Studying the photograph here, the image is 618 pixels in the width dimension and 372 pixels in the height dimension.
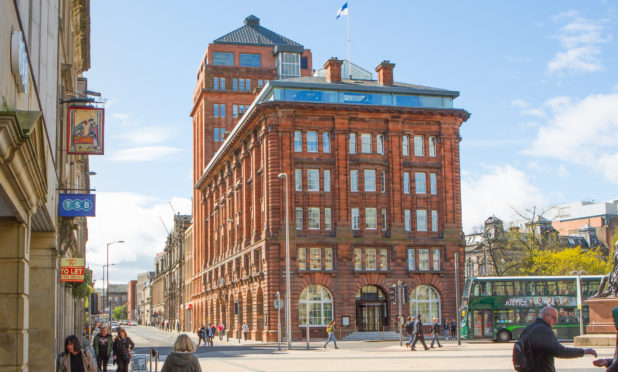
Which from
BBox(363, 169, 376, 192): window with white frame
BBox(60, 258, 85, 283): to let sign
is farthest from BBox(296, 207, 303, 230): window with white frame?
BBox(60, 258, 85, 283): to let sign

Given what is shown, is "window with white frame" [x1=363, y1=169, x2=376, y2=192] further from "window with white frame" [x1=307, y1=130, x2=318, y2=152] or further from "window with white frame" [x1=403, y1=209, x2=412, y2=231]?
"window with white frame" [x1=307, y1=130, x2=318, y2=152]

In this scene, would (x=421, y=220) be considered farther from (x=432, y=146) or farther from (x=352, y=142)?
(x=352, y=142)

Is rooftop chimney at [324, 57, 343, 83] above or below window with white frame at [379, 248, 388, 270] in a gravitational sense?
above

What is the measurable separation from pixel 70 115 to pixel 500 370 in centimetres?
1523

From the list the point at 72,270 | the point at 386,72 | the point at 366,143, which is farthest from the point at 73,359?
the point at 386,72

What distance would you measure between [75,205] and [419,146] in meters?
51.0

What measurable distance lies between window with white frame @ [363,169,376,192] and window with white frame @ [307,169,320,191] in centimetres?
404

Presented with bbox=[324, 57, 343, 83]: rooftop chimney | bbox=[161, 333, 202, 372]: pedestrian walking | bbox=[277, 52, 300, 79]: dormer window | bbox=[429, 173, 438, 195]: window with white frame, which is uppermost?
bbox=[277, 52, 300, 79]: dormer window

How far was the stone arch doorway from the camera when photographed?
6675cm

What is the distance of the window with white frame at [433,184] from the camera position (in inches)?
2736

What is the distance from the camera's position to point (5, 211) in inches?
463

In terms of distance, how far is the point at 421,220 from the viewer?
226 feet

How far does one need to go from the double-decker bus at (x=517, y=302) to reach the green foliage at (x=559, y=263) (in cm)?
2545

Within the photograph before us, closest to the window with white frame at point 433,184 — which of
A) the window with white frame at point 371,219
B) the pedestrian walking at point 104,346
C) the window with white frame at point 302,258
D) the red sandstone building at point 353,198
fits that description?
the red sandstone building at point 353,198
